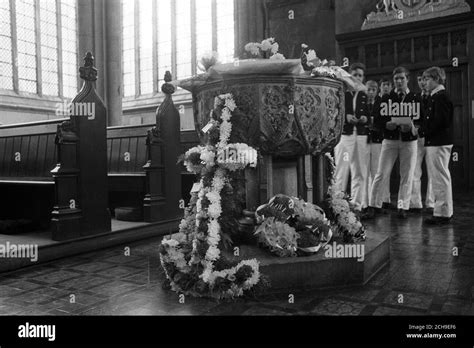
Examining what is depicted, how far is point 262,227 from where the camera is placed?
128 inches

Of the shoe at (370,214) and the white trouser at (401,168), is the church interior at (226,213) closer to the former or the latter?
the shoe at (370,214)

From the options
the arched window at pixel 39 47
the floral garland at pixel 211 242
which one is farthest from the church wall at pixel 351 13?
the arched window at pixel 39 47

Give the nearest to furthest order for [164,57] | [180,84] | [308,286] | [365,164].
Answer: [308,286]
[180,84]
[365,164]
[164,57]

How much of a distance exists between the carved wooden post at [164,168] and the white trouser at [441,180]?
313cm

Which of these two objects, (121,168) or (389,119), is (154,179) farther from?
(389,119)

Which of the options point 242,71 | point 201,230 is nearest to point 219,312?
point 201,230

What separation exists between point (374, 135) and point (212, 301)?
4342 millimetres

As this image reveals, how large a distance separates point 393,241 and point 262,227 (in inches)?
75.7

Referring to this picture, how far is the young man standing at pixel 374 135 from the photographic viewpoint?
20.1 feet

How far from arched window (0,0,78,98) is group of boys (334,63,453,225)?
10.8m

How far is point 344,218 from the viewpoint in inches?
147

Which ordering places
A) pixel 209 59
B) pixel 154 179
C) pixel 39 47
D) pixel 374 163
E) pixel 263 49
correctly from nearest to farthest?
pixel 209 59
pixel 263 49
pixel 154 179
pixel 374 163
pixel 39 47

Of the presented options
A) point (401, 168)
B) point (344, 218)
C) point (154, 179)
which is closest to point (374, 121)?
point (401, 168)
